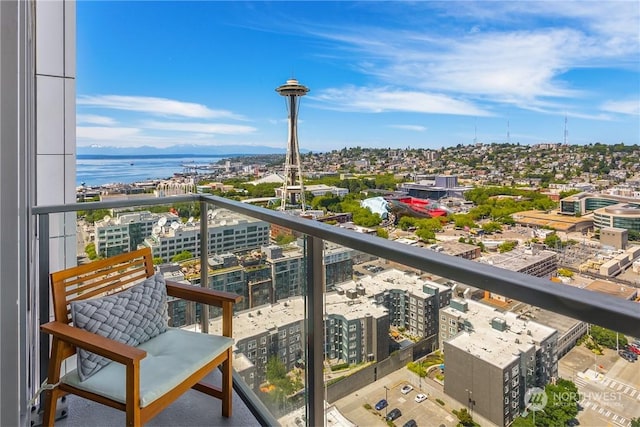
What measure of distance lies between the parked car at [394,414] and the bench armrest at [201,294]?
3.12 ft

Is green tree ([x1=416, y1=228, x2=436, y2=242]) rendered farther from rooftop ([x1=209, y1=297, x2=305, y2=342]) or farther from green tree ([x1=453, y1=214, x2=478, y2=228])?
rooftop ([x1=209, y1=297, x2=305, y2=342])

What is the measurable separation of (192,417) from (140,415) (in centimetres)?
57

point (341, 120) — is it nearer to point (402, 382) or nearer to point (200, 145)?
point (200, 145)

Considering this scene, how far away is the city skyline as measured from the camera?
12305 mm

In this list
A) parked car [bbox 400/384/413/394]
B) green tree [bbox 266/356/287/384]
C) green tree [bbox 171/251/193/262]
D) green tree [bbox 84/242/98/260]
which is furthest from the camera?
green tree [bbox 171/251/193/262]

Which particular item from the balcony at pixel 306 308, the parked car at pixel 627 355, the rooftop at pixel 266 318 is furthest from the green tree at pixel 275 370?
the parked car at pixel 627 355

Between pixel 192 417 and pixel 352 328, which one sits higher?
pixel 352 328

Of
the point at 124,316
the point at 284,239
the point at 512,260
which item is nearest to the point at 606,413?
the point at 512,260

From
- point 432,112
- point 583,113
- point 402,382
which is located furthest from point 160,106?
point 583,113

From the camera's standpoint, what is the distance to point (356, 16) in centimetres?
1526

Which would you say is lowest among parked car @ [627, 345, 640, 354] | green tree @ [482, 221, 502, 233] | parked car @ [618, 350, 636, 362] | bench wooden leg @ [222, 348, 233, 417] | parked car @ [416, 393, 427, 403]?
bench wooden leg @ [222, 348, 233, 417]

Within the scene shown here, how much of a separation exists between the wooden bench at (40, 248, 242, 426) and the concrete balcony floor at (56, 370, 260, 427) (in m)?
0.05

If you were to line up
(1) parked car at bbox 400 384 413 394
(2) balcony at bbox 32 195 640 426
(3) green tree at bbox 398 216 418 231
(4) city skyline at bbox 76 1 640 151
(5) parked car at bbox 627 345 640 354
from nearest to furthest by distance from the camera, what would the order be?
(5) parked car at bbox 627 345 640 354 → (2) balcony at bbox 32 195 640 426 → (1) parked car at bbox 400 384 413 394 → (3) green tree at bbox 398 216 418 231 → (4) city skyline at bbox 76 1 640 151

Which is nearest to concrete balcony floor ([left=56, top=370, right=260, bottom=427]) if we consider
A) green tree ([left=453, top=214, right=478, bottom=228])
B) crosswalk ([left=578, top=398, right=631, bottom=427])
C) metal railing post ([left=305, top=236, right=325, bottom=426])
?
metal railing post ([left=305, top=236, right=325, bottom=426])
